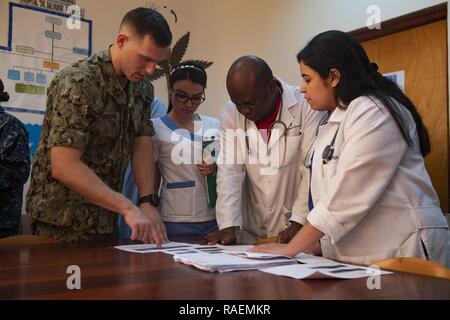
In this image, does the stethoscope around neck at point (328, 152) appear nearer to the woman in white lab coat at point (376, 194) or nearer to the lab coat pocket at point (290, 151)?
the woman in white lab coat at point (376, 194)

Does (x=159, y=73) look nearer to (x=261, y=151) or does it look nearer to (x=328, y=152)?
(x=261, y=151)

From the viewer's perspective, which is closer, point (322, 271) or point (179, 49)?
point (322, 271)

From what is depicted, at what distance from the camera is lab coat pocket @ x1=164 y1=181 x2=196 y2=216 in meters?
2.05

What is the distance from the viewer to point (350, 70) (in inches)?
57.2

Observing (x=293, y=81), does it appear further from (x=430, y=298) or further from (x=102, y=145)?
(x=430, y=298)

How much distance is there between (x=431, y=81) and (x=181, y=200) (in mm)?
1679

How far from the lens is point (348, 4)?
10.0 ft

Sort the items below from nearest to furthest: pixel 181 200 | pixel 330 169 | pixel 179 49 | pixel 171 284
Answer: pixel 171 284 → pixel 330 169 → pixel 181 200 → pixel 179 49

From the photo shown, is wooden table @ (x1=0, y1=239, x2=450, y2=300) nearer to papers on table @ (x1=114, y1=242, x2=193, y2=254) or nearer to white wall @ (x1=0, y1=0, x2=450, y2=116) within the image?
papers on table @ (x1=114, y1=242, x2=193, y2=254)

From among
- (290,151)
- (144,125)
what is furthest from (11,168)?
(290,151)

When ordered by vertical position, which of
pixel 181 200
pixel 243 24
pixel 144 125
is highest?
pixel 243 24

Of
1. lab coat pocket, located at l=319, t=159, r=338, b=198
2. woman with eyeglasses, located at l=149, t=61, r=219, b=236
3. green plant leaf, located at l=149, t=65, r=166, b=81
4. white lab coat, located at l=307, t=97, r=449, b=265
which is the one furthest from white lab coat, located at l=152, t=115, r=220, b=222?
green plant leaf, located at l=149, t=65, r=166, b=81

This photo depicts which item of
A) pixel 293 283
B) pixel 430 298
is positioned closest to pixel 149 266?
pixel 293 283

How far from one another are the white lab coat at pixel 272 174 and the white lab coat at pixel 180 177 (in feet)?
0.60
